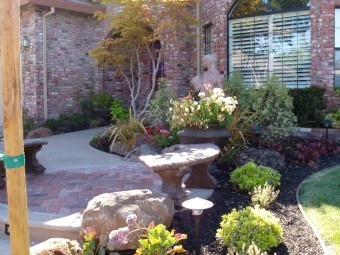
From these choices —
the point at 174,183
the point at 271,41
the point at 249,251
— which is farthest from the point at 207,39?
the point at 249,251

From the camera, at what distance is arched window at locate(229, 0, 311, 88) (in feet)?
33.3

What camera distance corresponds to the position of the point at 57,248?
369 cm

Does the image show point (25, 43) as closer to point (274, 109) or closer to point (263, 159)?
point (274, 109)

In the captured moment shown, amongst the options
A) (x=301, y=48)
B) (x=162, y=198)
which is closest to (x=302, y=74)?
(x=301, y=48)

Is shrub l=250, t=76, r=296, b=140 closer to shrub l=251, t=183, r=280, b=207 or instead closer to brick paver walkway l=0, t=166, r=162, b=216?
brick paver walkway l=0, t=166, r=162, b=216

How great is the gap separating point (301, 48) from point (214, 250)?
24.1ft

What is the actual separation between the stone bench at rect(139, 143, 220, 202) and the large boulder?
17.5 inches

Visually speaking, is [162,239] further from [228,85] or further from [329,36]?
[329,36]

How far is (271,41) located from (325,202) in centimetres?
622

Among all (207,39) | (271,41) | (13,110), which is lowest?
(13,110)

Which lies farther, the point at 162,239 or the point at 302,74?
the point at 302,74

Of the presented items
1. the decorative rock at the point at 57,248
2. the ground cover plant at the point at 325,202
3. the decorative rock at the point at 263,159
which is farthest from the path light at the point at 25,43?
the decorative rock at the point at 57,248

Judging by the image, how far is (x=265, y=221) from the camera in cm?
402

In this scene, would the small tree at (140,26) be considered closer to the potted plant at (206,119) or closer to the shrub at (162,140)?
the shrub at (162,140)
